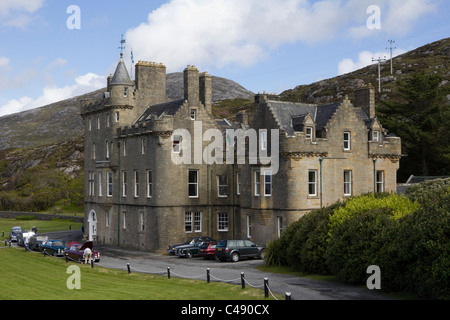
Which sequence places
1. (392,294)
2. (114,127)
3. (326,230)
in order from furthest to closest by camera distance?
1. (114,127)
2. (326,230)
3. (392,294)

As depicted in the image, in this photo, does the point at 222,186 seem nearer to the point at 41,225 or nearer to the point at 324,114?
the point at 324,114

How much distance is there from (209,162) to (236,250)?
13.6m

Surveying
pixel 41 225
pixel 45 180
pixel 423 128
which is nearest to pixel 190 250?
pixel 423 128

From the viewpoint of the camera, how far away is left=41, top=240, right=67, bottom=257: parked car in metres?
48.6

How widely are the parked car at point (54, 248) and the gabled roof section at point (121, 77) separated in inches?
660

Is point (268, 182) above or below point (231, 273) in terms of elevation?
above

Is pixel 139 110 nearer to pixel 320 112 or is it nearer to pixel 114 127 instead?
pixel 114 127

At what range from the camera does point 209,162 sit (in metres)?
54.4

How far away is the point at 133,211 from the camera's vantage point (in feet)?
183

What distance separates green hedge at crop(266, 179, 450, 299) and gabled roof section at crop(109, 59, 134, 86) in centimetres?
2644

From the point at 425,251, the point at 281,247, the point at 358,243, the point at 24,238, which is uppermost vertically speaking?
the point at 425,251

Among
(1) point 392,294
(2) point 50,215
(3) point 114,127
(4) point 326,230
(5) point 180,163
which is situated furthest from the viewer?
(2) point 50,215
